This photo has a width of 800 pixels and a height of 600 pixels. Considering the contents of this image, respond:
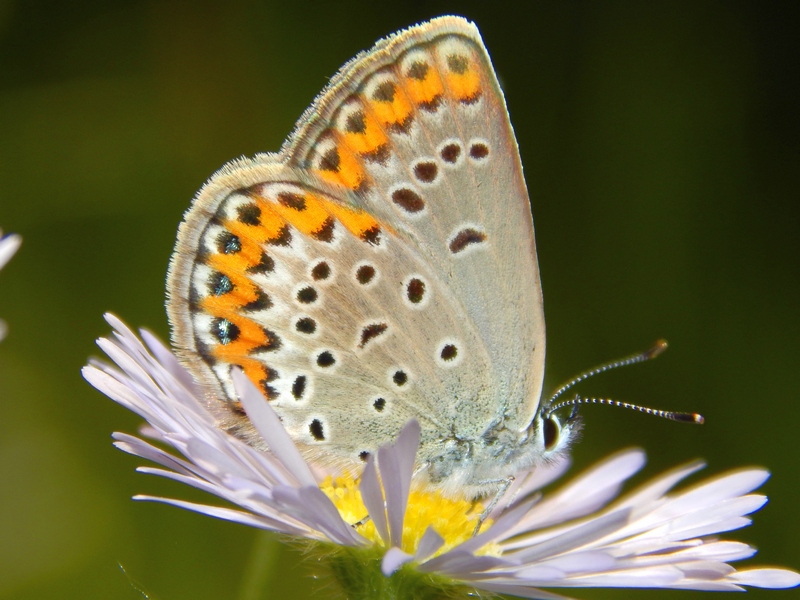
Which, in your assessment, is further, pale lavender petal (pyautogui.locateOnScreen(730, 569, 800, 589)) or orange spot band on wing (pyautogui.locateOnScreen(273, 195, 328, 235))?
orange spot band on wing (pyautogui.locateOnScreen(273, 195, 328, 235))

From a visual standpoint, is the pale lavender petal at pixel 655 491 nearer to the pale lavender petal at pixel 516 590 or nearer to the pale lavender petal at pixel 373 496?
the pale lavender petal at pixel 516 590

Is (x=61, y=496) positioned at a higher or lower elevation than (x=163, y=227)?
lower

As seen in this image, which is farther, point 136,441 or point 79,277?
point 79,277

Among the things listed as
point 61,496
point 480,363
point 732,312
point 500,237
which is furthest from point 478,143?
point 732,312

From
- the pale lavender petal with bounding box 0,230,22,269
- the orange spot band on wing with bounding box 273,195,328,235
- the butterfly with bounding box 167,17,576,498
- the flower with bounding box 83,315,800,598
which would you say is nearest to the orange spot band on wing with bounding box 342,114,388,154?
the butterfly with bounding box 167,17,576,498

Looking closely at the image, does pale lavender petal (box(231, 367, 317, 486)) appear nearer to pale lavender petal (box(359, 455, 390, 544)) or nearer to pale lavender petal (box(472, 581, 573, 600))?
pale lavender petal (box(359, 455, 390, 544))

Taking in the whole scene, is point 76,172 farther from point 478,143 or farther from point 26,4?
point 478,143
